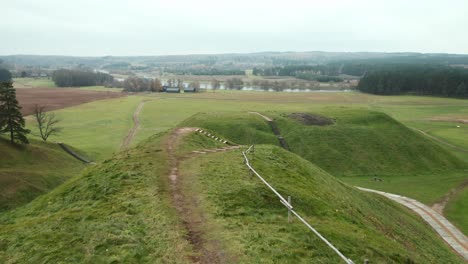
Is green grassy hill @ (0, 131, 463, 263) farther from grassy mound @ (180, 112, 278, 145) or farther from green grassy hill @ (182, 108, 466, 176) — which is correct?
grassy mound @ (180, 112, 278, 145)

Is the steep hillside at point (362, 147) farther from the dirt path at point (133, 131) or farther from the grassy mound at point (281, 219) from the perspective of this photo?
the grassy mound at point (281, 219)

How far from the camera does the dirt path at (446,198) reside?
131 feet

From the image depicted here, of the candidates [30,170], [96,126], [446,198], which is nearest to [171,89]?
[96,126]

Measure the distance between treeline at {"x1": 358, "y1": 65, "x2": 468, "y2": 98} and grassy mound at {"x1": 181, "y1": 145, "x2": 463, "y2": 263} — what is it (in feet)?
453

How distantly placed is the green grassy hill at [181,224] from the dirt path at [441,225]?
274 inches

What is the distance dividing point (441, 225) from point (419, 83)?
135 meters

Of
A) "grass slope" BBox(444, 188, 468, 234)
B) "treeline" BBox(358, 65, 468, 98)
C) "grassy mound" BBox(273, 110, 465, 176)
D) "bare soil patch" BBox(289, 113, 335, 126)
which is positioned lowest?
"grass slope" BBox(444, 188, 468, 234)

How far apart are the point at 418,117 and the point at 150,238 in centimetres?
10247

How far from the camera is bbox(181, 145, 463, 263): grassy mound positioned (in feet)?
44.7

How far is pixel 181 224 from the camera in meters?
14.9

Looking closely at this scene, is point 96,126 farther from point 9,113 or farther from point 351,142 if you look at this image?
point 351,142

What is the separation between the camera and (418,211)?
126 feet

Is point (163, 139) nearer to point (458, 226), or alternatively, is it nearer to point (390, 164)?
point (458, 226)

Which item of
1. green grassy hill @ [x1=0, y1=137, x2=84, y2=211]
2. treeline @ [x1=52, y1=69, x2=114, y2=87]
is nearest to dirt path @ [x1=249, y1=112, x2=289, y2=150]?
green grassy hill @ [x1=0, y1=137, x2=84, y2=211]
